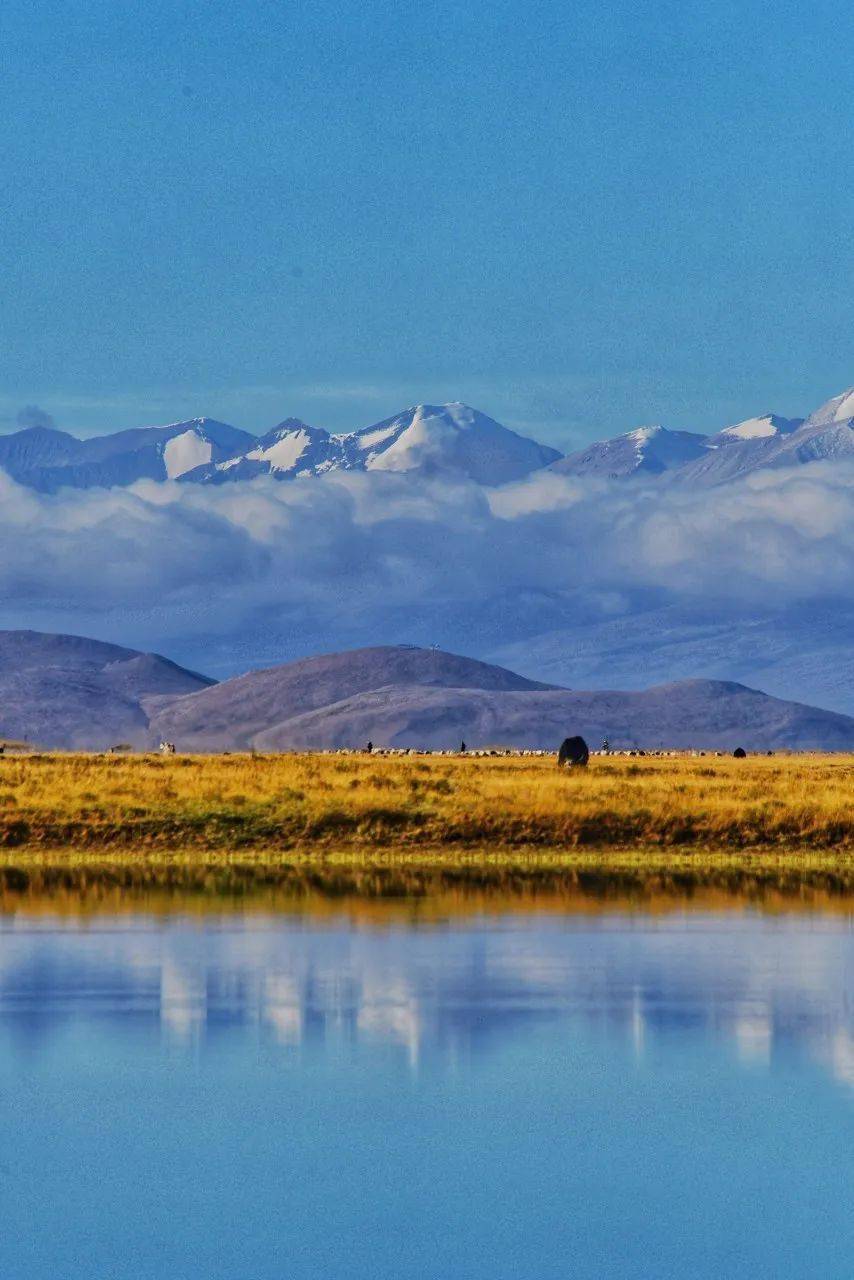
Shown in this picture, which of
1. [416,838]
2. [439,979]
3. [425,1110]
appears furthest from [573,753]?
[425,1110]

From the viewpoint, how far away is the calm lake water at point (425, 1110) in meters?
16.8

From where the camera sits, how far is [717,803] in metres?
55.7

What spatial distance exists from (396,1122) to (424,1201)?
256 cm

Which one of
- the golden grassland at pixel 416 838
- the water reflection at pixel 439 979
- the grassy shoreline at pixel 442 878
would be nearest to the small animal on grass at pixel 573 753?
the golden grassland at pixel 416 838

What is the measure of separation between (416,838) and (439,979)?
Result: 2240 centimetres

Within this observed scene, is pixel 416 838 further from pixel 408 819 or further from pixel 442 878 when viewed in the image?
pixel 442 878

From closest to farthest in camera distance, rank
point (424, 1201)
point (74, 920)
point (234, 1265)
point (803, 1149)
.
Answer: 1. point (234, 1265)
2. point (424, 1201)
3. point (803, 1149)
4. point (74, 920)

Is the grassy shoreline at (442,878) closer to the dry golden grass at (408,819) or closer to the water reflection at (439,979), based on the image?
the dry golden grass at (408,819)

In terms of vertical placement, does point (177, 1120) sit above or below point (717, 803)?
below

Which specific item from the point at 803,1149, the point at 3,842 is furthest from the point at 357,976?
the point at 3,842

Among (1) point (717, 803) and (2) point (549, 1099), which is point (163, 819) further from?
(2) point (549, 1099)

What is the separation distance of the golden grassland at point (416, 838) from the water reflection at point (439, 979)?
6017 mm

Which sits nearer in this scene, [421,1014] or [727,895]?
[421,1014]

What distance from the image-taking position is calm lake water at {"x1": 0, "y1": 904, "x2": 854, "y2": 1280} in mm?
16781
